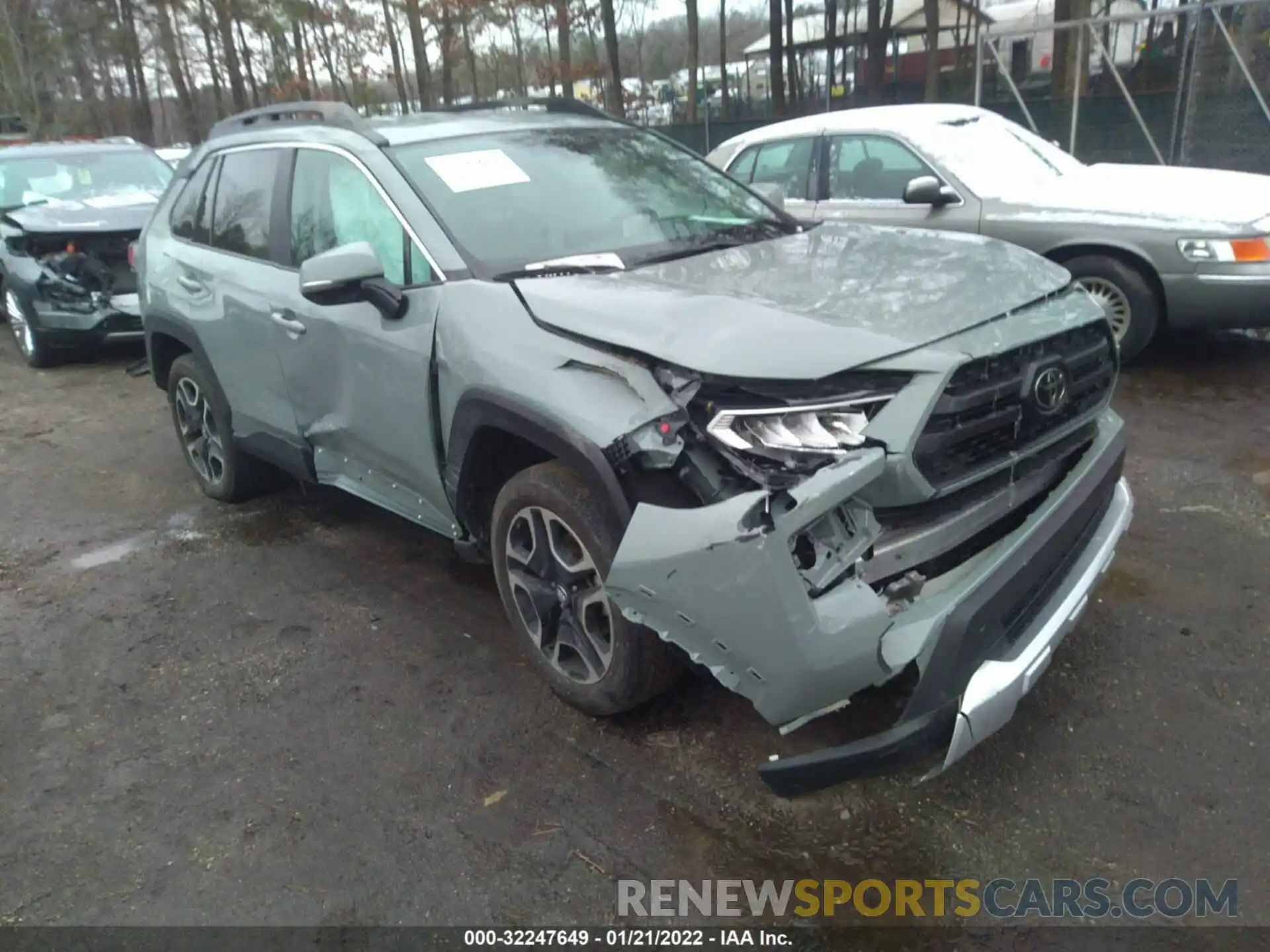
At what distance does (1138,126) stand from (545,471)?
11.9 metres

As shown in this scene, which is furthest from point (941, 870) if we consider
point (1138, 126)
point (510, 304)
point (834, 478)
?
point (1138, 126)

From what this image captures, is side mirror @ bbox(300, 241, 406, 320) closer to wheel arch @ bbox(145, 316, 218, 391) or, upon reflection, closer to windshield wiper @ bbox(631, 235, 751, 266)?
windshield wiper @ bbox(631, 235, 751, 266)

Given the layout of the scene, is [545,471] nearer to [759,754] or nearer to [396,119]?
[759,754]

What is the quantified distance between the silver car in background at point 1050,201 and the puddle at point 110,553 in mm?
4065

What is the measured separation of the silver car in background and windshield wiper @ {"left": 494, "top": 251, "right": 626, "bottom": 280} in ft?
9.63

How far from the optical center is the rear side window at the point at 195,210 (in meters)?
4.78

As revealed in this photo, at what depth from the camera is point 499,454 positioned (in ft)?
10.7

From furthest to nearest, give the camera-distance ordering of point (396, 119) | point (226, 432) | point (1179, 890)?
point (226, 432) → point (396, 119) → point (1179, 890)

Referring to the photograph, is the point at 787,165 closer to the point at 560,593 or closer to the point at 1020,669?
the point at 560,593

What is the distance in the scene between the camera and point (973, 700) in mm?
2303

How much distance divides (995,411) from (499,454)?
1.57 m

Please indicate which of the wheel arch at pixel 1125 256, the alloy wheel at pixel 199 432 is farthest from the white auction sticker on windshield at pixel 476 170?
the wheel arch at pixel 1125 256

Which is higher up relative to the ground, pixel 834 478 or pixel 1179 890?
pixel 834 478

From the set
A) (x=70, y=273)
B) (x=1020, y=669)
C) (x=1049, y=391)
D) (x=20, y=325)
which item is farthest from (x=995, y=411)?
(x=20, y=325)
